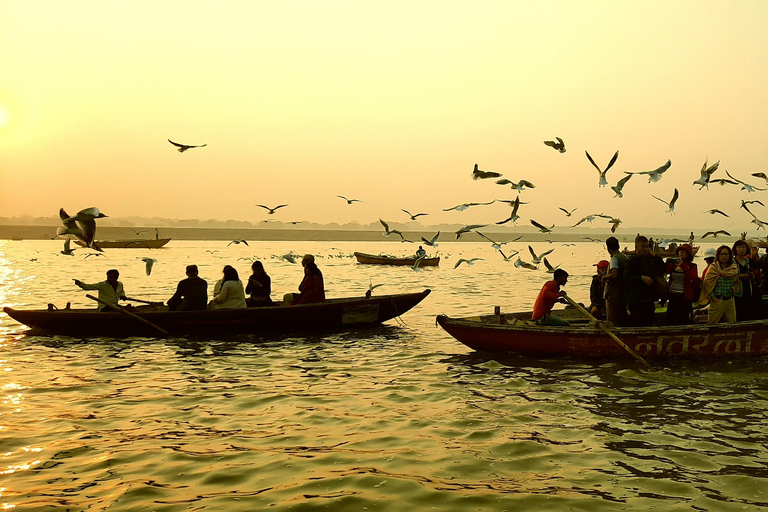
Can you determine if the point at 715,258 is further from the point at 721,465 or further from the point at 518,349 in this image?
the point at 721,465

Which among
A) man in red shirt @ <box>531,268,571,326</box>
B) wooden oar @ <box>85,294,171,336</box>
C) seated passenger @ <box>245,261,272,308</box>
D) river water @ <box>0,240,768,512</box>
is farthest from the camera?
seated passenger @ <box>245,261,272,308</box>

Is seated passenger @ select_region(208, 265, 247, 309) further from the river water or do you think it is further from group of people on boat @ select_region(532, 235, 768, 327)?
group of people on boat @ select_region(532, 235, 768, 327)

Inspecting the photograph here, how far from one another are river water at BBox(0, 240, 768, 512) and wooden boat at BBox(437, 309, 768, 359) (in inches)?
10.6

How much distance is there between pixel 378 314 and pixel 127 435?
10.4 m

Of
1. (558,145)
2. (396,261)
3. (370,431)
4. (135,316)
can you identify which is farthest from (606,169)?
(396,261)

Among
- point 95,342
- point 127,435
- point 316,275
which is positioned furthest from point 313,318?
point 127,435

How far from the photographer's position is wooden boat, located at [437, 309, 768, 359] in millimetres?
12148

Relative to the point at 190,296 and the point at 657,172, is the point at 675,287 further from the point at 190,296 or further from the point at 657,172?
the point at 190,296

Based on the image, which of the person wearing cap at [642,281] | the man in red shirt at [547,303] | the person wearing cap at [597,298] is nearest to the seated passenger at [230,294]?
the man in red shirt at [547,303]

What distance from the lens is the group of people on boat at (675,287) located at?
11664 millimetres

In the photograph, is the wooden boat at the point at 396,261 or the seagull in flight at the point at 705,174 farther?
the wooden boat at the point at 396,261

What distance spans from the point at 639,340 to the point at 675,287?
1.41 meters

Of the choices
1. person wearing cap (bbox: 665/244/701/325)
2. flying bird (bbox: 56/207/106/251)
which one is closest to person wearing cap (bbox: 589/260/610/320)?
person wearing cap (bbox: 665/244/701/325)

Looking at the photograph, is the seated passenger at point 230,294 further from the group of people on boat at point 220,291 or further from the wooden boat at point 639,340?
the wooden boat at point 639,340
